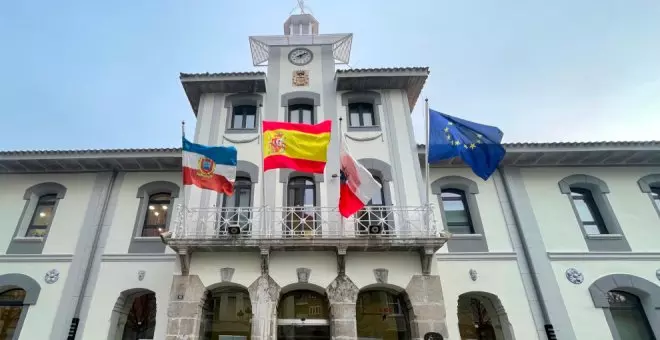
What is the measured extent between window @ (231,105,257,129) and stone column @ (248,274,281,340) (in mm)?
5727

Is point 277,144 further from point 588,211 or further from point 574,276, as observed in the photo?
point 588,211

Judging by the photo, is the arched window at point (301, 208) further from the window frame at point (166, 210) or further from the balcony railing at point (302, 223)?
the window frame at point (166, 210)

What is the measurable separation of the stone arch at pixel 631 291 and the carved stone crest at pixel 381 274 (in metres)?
6.46

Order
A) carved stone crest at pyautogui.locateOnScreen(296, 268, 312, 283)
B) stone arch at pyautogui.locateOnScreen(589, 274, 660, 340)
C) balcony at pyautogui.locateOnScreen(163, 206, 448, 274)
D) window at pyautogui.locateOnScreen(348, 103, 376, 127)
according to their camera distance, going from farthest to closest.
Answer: window at pyautogui.locateOnScreen(348, 103, 376, 127) < stone arch at pyautogui.locateOnScreen(589, 274, 660, 340) < carved stone crest at pyautogui.locateOnScreen(296, 268, 312, 283) < balcony at pyautogui.locateOnScreen(163, 206, 448, 274)

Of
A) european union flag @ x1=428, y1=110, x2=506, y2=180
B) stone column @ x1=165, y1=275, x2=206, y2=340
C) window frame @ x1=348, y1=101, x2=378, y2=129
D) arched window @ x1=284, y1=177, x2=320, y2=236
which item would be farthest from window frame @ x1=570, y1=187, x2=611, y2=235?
stone column @ x1=165, y1=275, x2=206, y2=340

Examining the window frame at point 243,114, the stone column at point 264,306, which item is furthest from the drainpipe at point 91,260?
the stone column at point 264,306

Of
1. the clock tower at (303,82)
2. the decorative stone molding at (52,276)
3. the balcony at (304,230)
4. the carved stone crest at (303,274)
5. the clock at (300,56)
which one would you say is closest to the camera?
the balcony at (304,230)

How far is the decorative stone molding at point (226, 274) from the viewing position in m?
9.77

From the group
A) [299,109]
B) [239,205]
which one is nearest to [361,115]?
[299,109]

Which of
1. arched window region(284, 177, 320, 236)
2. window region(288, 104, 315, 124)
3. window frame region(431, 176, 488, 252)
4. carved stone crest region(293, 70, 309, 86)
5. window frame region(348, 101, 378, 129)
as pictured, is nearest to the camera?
arched window region(284, 177, 320, 236)

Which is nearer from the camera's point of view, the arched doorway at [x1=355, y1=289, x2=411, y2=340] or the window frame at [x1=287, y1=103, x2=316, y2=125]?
the arched doorway at [x1=355, y1=289, x2=411, y2=340]

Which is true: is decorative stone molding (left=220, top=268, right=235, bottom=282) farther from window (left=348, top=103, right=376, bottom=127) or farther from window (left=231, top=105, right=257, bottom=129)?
window (left=348, top=103, right=376, bottom=127)

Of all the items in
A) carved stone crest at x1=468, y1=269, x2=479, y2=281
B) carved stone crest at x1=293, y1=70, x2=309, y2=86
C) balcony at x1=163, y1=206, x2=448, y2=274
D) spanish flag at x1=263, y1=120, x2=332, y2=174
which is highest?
carved stone crest at x1=293, y1=70, x2=309, y2=86

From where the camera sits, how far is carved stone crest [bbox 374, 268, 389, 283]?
9734mm
